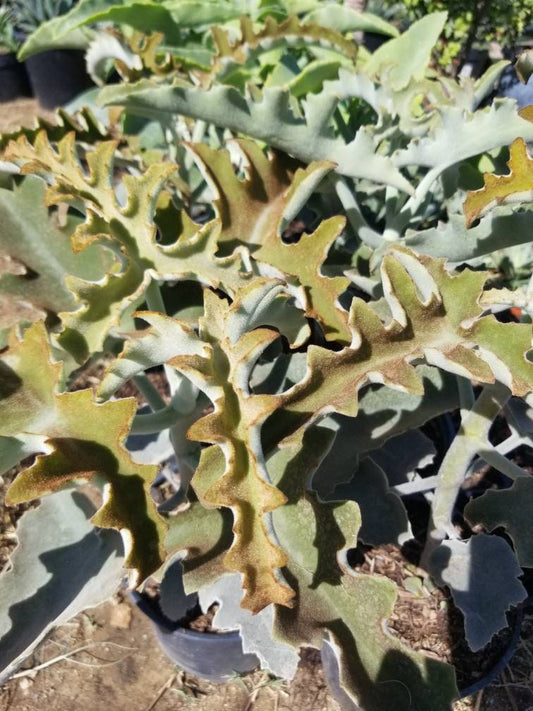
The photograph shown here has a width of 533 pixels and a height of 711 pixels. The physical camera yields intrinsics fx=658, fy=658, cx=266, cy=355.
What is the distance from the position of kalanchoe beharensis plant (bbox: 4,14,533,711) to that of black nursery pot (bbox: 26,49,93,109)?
244cm

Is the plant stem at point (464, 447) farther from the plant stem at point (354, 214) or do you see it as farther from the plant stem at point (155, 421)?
the plant stem at point (155, 421)

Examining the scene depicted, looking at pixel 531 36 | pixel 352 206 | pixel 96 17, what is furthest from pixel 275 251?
pixel 531 36

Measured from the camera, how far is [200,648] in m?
1.20

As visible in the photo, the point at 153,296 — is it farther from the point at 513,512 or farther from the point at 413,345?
the point at 513,512

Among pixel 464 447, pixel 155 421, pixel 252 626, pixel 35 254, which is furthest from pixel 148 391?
pixel 464 447

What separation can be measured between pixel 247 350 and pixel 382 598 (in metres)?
0.33

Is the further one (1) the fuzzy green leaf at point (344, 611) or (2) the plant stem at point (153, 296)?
(2) the plant stem at point (153, 296)

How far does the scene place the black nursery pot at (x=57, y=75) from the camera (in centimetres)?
329

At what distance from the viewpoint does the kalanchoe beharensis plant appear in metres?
0.70

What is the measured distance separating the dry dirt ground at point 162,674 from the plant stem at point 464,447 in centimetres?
23

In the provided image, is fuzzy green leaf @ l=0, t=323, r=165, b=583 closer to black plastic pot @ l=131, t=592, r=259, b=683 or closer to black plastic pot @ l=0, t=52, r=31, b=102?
black plastic pot @ l=131, t=592, r=259, b=683

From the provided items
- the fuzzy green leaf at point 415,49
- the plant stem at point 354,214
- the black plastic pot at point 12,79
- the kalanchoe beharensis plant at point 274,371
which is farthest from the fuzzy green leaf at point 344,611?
the black plastic pot at point 12,79

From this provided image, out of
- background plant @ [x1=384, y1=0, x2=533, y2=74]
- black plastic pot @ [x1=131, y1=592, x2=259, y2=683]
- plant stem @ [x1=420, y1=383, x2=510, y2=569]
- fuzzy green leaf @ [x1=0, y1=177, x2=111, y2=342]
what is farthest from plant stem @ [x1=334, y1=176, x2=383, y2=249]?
background plant @ [x1=384, y1=0, x2=533, y2=74]

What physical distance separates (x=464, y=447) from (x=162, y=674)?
0.87 m
